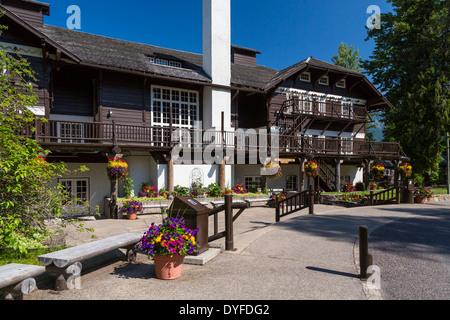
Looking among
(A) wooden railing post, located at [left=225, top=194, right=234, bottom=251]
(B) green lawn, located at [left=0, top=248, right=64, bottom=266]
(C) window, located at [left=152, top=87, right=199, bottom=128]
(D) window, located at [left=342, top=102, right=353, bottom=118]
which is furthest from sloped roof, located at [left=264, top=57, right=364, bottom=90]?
(B) green lawn, located at [left=0, top=248, right=64, bottom=266]

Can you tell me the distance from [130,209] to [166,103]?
24.1 ft

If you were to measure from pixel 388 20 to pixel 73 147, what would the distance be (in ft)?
102

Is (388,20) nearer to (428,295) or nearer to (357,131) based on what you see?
(357,131)

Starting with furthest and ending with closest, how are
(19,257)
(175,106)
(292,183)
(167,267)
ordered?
(292,183) < (175,106) < (19,257) < (167,267)

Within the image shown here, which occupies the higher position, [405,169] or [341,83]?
[341,83]

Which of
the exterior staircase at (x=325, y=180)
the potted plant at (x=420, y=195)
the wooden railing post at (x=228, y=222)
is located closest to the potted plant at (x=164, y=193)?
the wooden railing post at (x=228, y=222)

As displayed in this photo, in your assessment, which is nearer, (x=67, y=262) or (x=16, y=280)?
(x=16, y=280)

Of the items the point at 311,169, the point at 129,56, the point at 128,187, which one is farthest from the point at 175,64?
the point at 311,169

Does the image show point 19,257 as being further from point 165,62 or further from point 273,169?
point 165,62

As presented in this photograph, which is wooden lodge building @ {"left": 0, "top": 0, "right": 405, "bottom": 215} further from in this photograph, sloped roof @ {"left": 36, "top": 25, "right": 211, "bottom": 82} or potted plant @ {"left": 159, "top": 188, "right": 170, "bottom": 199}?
potted plant @ {"left": 159, "top": 188, "right": 170, "bottom": 199}

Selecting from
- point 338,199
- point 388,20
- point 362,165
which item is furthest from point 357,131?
point 388,20

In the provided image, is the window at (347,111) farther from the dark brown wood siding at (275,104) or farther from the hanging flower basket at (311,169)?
the hanging flower basket at (311,169)

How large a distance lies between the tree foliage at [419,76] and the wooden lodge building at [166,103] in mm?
4017

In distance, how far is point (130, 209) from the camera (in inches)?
504
